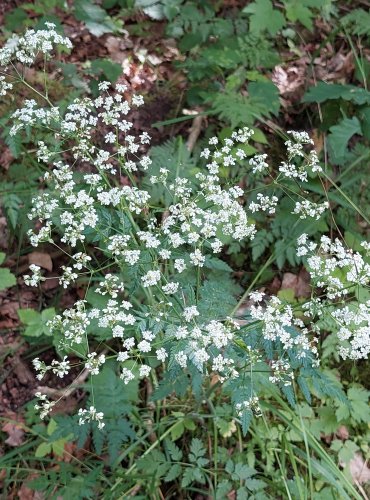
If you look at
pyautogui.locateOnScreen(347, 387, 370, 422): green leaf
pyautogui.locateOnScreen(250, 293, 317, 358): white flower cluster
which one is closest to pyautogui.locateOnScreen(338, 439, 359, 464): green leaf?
pyautogui.locateOnScreen(347, 387, 370, 422): green leaf

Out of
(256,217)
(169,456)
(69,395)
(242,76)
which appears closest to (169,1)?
(242,76)

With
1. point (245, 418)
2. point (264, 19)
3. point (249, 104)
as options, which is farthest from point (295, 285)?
point (264, 19)

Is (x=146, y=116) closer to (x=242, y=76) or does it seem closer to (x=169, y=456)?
(x=242, y=76)

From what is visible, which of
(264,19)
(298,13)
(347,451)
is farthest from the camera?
(298,13)

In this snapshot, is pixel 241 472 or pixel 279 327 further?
pixel 241 472

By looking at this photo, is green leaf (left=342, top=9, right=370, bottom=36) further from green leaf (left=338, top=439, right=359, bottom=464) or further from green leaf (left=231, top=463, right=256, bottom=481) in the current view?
green leaf (left=231, top=463, right=256, bottom=481)

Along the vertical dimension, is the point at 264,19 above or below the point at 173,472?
above

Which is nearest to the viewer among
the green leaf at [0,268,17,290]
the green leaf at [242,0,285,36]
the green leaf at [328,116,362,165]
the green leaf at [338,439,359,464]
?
the green leaf at [338,439,359,464]

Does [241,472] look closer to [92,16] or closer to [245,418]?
[245,418]

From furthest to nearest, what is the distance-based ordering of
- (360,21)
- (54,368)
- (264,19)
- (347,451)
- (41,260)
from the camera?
(360,21), (264,19), (41,260), (347,451), (54,368)
